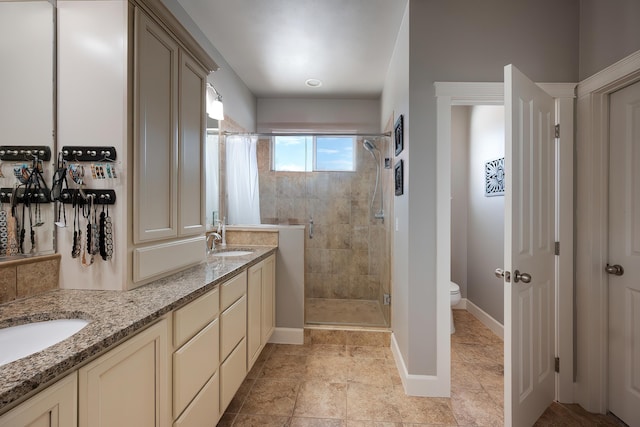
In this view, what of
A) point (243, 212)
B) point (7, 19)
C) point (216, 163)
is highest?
point (7, 19)

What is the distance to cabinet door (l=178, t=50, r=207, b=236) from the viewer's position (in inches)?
63.7

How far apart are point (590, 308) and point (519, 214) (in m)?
0.93

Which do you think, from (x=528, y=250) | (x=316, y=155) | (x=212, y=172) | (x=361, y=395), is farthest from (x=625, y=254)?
(x=212, y=172)

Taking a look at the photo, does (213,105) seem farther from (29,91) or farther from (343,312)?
(343,312)

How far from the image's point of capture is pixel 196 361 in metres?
1.31

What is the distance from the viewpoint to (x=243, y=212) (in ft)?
10.0

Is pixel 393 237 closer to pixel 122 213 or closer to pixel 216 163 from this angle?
pixel 216 163

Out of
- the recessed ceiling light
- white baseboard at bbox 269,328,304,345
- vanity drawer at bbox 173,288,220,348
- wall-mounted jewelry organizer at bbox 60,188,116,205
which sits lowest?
white baseboard at bbox 269,328,304,345

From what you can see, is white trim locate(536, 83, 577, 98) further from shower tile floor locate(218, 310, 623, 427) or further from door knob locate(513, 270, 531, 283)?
shower tile floor locate(218, 310, 623, 427)

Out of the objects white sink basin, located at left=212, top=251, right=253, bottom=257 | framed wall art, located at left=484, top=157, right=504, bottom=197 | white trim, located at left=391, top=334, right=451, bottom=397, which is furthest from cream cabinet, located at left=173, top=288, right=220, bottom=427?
framed wall art, located at left=484, top=157, right=504, bottom=197

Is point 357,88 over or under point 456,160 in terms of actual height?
over

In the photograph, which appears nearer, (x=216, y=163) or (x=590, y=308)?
(x=590, y=308)

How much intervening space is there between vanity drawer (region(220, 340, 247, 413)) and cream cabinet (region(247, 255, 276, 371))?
4.4 inches

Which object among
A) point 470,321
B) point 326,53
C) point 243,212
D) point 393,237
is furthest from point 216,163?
point 470,321
